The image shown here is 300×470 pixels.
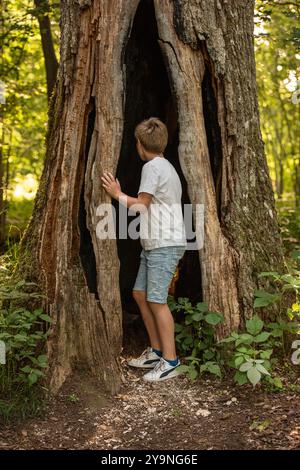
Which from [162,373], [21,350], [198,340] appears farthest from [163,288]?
[21,350]

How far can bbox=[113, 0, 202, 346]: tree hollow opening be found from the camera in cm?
524

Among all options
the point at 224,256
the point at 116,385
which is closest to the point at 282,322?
the point at 224,256

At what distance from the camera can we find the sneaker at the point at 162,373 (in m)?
4.58

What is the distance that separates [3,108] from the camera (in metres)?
8.23

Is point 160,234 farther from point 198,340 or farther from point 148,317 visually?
point 198,340

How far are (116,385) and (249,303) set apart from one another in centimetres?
117

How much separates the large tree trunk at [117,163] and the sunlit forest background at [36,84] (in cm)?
185

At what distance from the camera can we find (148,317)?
15.8 feet

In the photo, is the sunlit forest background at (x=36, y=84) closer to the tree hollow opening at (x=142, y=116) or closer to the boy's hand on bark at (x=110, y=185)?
the tree hollow opening at (x=142, y=116)

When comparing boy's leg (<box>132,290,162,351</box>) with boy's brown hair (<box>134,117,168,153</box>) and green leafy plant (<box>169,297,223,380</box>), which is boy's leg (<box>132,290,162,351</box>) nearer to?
green leafy plant (<box>169,297,223,380</box>)

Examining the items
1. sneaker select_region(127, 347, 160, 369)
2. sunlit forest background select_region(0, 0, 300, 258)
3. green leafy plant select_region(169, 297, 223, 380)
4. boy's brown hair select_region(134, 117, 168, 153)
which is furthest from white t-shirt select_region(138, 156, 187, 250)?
sunlit forest background select_region(0, 0, 300, 258)

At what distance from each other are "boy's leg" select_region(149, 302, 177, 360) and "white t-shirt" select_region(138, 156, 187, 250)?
1.54 ft

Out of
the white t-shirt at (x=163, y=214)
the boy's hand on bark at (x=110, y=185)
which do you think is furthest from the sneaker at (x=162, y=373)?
the boy's hand on bark at (x=110, y=185)

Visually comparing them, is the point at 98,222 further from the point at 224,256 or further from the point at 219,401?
the point at 219,401
